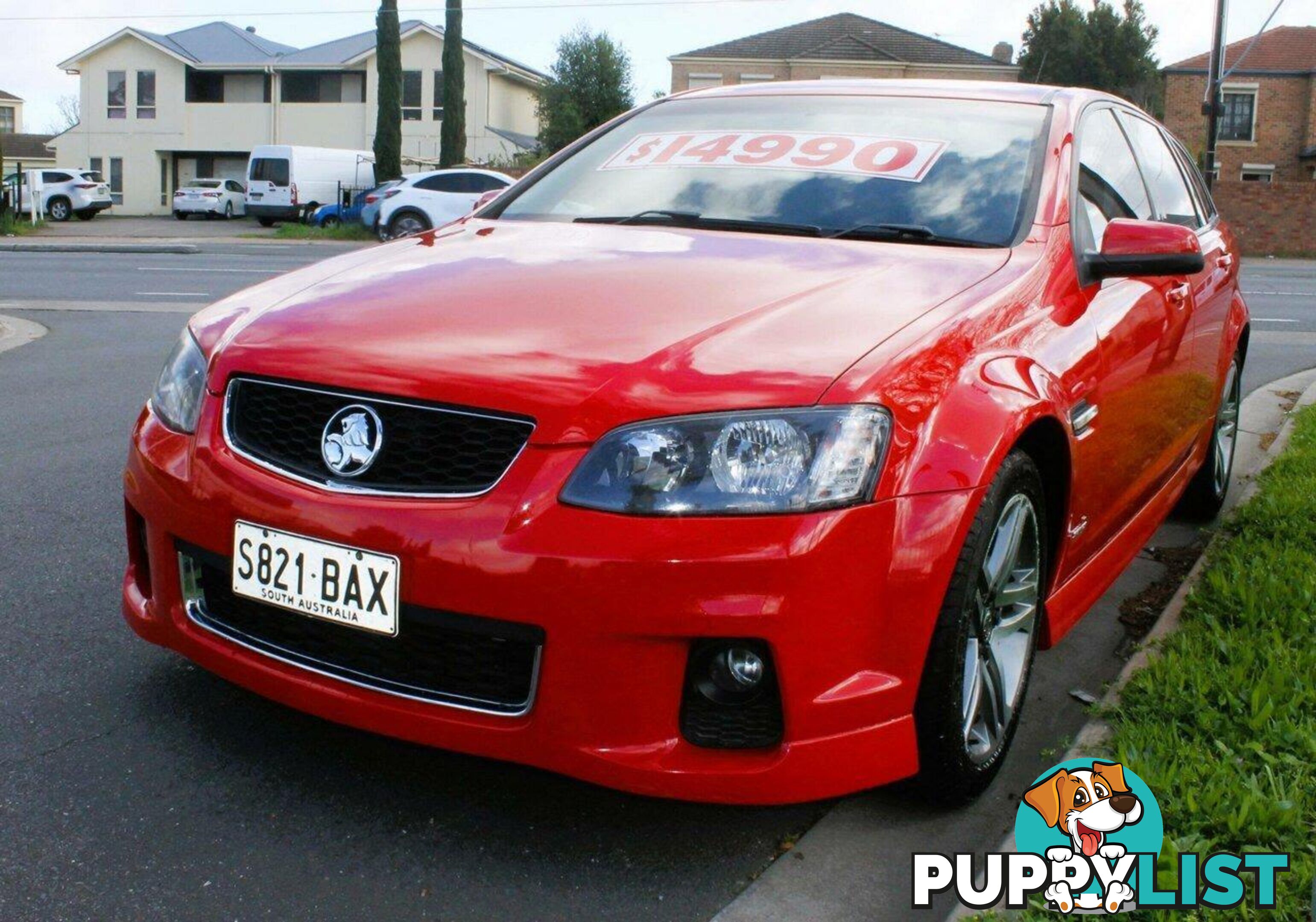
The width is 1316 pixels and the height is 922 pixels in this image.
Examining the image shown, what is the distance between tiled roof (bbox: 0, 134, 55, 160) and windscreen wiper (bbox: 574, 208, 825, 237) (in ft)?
262

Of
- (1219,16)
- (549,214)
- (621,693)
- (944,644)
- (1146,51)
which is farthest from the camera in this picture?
(1146,51)

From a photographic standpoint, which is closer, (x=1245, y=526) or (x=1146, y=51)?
(x=1245, y=526)

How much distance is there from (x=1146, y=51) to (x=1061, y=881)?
172 ft

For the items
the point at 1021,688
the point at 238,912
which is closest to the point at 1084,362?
the point at 1021,688

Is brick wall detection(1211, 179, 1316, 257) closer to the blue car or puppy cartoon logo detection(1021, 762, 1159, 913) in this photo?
the blue car

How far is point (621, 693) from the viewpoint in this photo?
2279mm

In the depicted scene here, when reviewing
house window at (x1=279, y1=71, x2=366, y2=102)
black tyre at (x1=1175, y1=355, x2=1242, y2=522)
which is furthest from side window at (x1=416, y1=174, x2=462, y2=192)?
house window at (x1=279, y1=71, x2=366, y2=102)

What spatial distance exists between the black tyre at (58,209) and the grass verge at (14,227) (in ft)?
28.4

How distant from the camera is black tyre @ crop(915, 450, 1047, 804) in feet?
8.07

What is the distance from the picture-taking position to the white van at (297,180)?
120ft

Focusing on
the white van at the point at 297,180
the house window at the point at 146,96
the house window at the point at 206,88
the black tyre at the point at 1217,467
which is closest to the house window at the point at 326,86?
the house window at the point at 206,88

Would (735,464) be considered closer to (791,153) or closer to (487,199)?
(791,153)

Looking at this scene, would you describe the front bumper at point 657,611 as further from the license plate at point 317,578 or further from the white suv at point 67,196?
the white suv at point 67,196

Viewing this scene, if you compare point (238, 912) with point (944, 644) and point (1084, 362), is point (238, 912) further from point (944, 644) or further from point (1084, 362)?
point (1084, 362)
